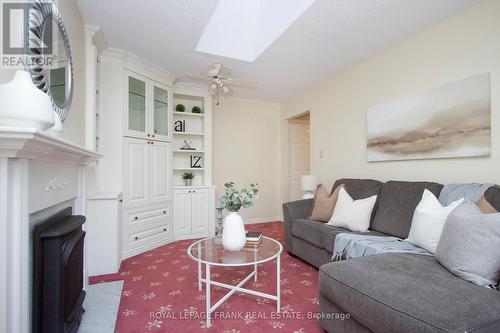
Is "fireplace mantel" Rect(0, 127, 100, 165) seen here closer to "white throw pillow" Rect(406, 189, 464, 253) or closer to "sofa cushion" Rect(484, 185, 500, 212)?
"white throw pillow" Rect(406, 189, 464, 253)

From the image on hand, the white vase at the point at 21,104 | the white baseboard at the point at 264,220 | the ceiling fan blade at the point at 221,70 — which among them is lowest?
the white baseboard at the point at 264,220

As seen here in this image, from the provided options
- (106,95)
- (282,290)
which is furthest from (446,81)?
(106,95)

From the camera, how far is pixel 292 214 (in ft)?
9.59

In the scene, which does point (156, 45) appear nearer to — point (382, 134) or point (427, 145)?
point (382, 134)

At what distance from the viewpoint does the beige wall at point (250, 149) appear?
4.43 meters

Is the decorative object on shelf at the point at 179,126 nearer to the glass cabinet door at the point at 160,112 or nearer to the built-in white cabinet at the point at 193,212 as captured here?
the glass cabinet door at the point at 160,112

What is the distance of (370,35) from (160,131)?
108 inches

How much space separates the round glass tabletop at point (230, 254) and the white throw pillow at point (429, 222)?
1.00 meters

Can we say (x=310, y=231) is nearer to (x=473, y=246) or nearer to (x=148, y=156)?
(x=473, y=246)

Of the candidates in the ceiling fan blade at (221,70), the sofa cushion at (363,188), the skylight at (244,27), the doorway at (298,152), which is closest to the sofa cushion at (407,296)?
the sofa cushion at (363,188)

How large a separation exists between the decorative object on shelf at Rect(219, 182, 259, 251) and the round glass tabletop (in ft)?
0.23

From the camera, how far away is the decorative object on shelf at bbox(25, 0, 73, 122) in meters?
1.21

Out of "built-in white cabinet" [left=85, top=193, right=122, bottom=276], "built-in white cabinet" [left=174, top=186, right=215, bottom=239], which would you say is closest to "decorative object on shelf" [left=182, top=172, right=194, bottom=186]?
"built-in white cabinet" [left=174, top=186, right=215, bottom=239]

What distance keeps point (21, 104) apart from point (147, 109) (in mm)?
2372
